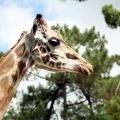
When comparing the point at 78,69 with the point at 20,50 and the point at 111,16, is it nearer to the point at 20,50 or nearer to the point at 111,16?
the point at 20,50

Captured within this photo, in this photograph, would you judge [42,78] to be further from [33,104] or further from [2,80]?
[2,80]

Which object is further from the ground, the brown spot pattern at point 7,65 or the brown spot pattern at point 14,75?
the brown spot pattern at point 7,65

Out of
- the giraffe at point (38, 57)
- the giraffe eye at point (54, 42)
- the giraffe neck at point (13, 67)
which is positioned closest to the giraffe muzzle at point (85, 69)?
the giraffe at point (38, 57)

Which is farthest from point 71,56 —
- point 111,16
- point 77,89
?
point 77,89

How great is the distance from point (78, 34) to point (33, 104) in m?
3.13

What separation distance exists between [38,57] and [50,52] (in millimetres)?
139

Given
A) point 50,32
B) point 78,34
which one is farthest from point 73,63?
point 78,34

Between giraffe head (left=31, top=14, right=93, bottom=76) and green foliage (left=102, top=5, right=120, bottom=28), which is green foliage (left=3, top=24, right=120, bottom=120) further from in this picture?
giraffe head (left=31, top=14, right=93, bottom=76)

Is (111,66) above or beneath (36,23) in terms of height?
above

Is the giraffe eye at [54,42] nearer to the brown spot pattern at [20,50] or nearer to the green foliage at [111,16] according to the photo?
the brown spot pattern at [20,50]

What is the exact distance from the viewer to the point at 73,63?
3691 mm

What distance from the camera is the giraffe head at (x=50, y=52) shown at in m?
3.70

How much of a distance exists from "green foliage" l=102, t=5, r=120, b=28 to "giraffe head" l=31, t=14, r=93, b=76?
296 inches

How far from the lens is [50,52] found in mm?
3781
